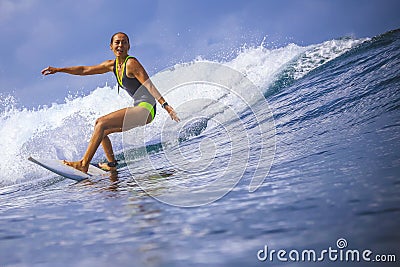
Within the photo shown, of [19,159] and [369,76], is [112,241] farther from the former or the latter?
[19,159]

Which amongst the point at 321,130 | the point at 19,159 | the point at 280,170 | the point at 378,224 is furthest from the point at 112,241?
the point at 19,159

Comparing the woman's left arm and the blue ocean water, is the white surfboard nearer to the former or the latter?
the blue ocean water

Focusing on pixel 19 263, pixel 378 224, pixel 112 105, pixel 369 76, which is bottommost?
pixel 19 263

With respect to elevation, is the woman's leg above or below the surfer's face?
below

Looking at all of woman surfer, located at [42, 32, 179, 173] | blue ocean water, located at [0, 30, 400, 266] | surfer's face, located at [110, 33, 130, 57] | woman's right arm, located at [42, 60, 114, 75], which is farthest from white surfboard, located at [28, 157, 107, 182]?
surfer's face, located at [110, 33, 130, 57]

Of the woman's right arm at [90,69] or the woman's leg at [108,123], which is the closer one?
the woman's leg at [108,123]

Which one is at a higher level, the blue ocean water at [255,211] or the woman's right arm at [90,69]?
the woman's right arm at [90,69]

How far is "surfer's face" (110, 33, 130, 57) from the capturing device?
205 inches

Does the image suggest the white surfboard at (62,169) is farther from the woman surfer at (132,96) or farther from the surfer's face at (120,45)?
the surfer's face at (120,45)

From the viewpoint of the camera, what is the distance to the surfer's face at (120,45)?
17.1 ft

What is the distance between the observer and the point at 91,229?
7.38 feet

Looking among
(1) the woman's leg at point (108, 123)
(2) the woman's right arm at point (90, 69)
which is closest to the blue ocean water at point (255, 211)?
(1) the woman's leg at point (108, 123)

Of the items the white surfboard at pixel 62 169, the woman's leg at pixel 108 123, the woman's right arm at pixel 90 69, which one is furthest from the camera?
the woman's right arm at pixel 90 69

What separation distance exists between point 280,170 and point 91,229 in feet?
5.77
